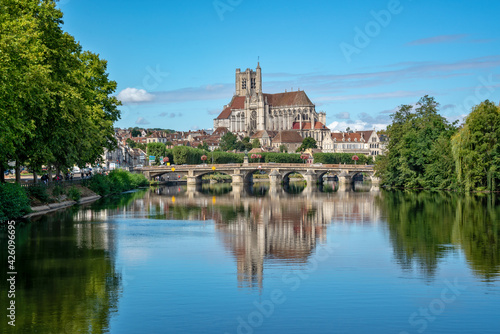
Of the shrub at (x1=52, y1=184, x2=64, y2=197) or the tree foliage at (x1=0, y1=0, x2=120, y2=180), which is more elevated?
the tree foliage at (x1=0, y1=0, x2=120, y2=180)

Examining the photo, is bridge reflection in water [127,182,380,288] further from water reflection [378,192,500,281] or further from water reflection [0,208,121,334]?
water reflection [0,208,121,334]

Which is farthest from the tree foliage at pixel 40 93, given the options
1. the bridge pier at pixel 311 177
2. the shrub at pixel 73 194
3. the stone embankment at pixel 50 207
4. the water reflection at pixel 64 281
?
the bridge pier at pixel 311 177

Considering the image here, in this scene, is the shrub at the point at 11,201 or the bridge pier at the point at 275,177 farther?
the bridge pier at the point at 275,177

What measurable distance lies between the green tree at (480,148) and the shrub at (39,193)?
41088 mm

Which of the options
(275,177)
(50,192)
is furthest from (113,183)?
(275,177)

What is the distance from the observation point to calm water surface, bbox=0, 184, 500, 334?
18.1m

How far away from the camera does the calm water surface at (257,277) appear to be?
18.1m

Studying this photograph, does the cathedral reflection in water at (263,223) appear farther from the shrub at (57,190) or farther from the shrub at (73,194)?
the shrub at (73,194)

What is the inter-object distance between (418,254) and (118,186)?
187ft

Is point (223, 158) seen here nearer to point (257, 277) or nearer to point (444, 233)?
point (444, 233)

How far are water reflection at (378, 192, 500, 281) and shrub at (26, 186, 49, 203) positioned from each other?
24.9 m

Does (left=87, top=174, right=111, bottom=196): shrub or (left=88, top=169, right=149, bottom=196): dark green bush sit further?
(left=88, top=169, right=149, bottom=196): dark green bush

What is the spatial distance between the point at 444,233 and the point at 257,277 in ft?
54.3

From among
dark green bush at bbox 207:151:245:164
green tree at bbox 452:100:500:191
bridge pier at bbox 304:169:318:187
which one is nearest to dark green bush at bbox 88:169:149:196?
bridge pier at bbox 304:169:318:187
